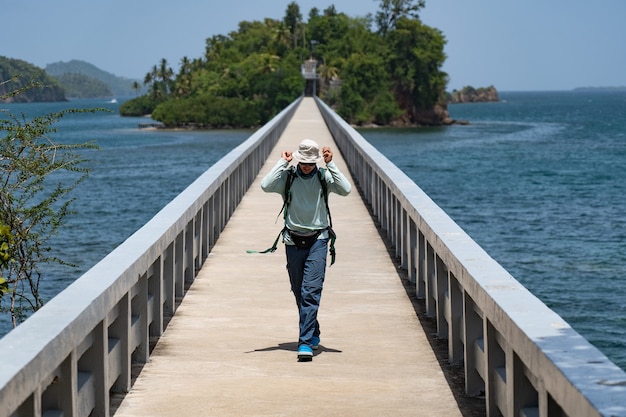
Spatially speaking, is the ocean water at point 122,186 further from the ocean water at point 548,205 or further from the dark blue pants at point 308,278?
the ocean water at point 548,205

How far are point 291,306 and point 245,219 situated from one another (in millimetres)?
6841

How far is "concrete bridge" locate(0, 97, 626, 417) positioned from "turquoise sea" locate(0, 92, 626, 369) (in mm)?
4839

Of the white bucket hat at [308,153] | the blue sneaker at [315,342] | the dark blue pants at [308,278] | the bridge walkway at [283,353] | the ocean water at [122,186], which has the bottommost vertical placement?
the ocean water at [122,186]

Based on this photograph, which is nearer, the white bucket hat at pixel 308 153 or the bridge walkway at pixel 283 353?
the bridge walkway at pixel 283 353

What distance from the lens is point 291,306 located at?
34.9 feet

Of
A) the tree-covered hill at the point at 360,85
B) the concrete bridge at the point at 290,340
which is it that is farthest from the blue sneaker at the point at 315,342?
the tree-covered hill at the point at 360,85

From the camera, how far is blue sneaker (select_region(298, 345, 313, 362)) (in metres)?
8.32

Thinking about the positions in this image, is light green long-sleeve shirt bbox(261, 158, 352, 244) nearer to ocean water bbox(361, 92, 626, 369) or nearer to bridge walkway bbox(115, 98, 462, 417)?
bridge walkway bbox(115, 98, 462, 417)

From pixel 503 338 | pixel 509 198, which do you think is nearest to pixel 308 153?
pixel 503 338

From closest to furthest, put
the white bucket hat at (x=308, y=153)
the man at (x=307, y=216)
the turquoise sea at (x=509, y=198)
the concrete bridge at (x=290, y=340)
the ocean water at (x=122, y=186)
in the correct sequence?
the concrete bridge at (x=290, y=340)
the white bucket hat at (x=308, y=153)
the man at (x=307, y=216)
the turquoise sea at (x=509, y=198)
the ocean water at (x=122, y=186)

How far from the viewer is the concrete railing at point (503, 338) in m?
4.59

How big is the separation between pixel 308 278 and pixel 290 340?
29.4 inches

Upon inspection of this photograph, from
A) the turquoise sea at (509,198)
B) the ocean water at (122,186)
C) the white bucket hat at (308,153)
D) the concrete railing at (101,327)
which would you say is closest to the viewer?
the concrete railing at (101,327)

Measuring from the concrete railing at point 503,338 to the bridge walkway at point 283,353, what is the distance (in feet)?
1.11
